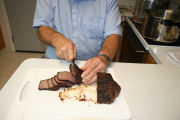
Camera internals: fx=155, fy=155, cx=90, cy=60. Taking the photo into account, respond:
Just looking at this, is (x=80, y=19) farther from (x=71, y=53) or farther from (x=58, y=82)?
(x=58, y=82)

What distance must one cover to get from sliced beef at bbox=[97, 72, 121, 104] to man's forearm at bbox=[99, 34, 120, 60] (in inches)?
8.0

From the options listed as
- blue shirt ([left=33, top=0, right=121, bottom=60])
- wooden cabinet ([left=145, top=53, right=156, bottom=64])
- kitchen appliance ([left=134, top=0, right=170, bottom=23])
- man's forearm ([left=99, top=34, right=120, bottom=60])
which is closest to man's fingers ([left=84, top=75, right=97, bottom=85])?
man's forearm ([left=99, top=34, right=120, bottom=60])

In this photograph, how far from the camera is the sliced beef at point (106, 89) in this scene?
623mm

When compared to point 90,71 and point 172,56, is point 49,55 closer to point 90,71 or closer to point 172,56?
point 90,71

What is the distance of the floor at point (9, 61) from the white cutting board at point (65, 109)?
60.5 inches

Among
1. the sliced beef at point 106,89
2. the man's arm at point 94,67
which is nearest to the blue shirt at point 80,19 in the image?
the man's arm at point 94,67

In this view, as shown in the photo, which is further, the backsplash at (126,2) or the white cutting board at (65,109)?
the backsplash at (126,2)

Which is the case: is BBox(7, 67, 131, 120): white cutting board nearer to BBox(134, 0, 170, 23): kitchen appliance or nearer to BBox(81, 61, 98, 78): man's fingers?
BBox(81, 61, 98, 78): man's fingers

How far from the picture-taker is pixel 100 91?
0.66m

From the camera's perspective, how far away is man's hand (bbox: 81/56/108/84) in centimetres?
71

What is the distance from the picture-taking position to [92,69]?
747mm

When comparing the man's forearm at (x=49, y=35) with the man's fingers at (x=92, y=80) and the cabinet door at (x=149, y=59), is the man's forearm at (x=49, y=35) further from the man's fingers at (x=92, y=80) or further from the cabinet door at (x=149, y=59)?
the cabinet door at (x=149, y=59)

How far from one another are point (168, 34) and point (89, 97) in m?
0.83

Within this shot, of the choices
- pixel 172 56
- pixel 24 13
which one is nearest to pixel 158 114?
pixel 172 56
